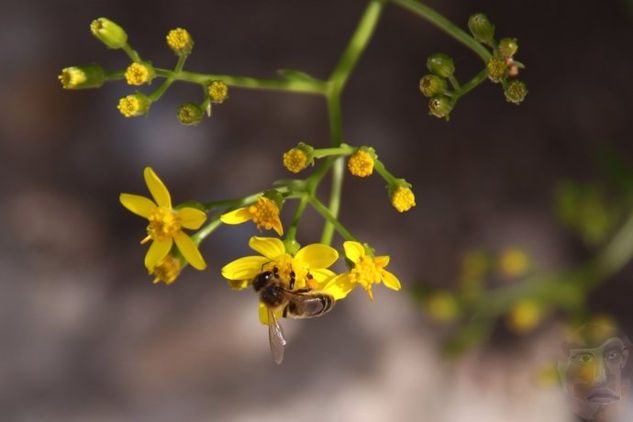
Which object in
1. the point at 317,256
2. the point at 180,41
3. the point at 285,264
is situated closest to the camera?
the point at 317,256

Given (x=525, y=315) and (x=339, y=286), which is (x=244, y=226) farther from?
(x=339, y=286)

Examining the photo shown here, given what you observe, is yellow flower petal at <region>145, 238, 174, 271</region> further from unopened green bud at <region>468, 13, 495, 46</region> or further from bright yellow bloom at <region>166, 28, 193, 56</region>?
unopened green bud at <region>468, 13, 495, 46</region>

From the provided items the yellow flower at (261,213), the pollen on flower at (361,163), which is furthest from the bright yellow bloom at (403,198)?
the yellow flower at (261,213)

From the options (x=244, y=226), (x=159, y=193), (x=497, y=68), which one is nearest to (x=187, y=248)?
(x=159, y=193)

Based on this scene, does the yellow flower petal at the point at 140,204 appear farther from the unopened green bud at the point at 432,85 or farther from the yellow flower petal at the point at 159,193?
the unopened green bud at the point at 432,85

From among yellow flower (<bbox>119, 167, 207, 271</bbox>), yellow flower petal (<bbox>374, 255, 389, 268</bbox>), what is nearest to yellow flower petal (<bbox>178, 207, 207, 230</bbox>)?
yellow flower (<bbox>119, 167, 207, 271</bbox>)
